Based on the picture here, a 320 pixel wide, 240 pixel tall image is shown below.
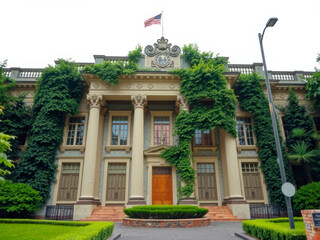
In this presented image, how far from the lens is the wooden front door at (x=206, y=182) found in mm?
19156

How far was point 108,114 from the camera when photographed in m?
21.2

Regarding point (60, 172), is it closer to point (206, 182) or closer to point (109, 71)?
point (109, 71)

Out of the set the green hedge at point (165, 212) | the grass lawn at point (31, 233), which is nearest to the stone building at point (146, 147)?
the green hedge at point (165, 212)

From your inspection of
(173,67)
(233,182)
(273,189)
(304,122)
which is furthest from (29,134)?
(304,122)

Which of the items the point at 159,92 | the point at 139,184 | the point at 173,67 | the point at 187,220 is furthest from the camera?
the point at 173,67

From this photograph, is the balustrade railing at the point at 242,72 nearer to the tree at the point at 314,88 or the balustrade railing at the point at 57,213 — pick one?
the tree at the point at 314,88

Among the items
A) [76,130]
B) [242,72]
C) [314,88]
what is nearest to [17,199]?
[76,130]

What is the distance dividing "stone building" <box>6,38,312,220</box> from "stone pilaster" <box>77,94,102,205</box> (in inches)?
2.8

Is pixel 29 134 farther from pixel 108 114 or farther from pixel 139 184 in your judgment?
pixel 139 184

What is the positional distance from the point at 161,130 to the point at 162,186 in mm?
4962

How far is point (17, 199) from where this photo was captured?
14.6 meters

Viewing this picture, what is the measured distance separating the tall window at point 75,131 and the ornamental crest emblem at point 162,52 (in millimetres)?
8488

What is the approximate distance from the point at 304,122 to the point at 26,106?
24780 millimetres

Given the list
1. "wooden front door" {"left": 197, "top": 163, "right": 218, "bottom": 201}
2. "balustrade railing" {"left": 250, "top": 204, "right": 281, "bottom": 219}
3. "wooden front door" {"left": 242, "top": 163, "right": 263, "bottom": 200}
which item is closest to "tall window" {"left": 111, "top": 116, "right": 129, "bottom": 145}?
"wooden front door" {"left": 197, "top": 163, "right": 218, "bottom": 201}
